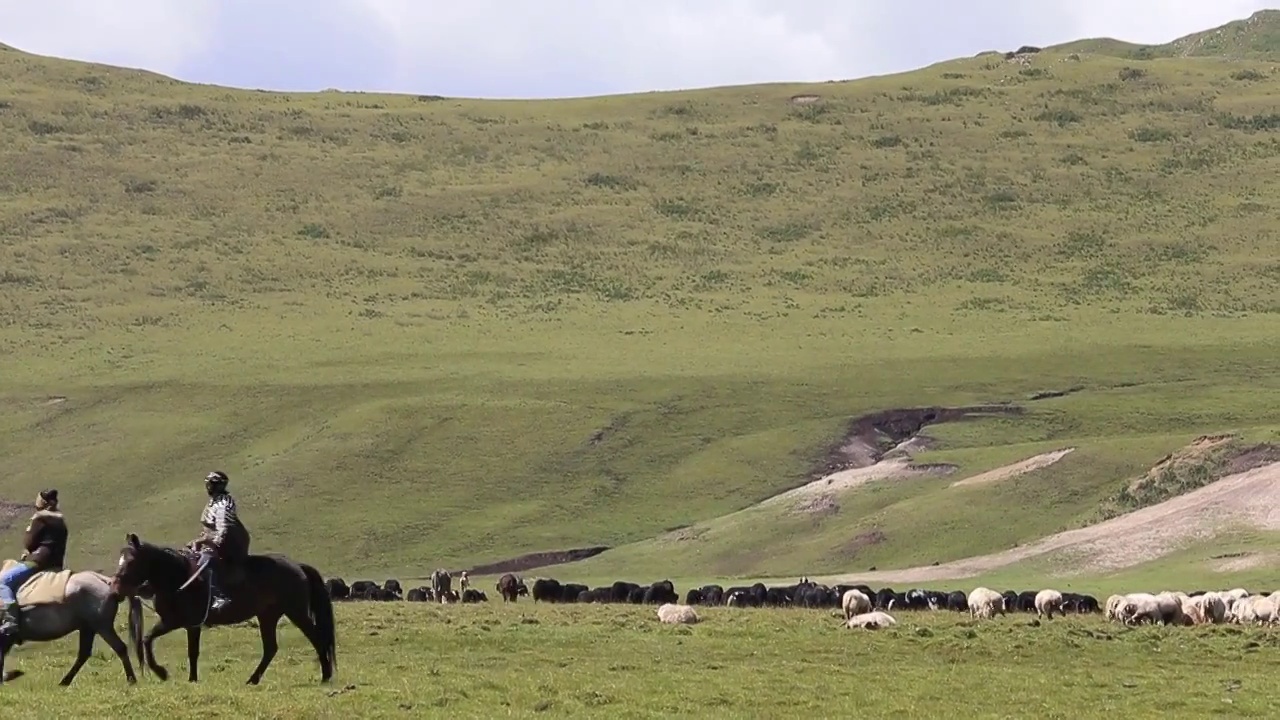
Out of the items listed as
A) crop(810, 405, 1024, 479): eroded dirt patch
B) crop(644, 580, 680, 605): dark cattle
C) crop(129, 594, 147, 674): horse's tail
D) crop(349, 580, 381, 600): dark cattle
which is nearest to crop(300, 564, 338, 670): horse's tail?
crop(129, 594, 147, 674): horse's tail

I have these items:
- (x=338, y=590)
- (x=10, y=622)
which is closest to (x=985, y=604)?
(x=338, y=590)

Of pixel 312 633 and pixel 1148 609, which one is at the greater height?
pixel 312 633

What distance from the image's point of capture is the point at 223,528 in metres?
19.8

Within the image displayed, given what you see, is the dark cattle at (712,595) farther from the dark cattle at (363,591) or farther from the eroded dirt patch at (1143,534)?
the eroded dirt patch at (1143,534)

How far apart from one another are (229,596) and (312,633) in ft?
3.83

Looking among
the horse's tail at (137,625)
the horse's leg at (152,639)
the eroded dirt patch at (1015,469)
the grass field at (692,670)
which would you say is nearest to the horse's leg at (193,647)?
the horse's leg at (152,639)

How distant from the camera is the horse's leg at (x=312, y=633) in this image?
2061 cm

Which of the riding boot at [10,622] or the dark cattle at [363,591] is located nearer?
the riding boot at [10,622]

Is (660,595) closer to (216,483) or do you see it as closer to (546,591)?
(546,591)

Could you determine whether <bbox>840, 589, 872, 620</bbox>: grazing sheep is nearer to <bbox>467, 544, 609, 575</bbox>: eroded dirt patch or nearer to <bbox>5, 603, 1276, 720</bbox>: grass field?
<bbox>5, 603, 1276, 720</bbox>: grass field

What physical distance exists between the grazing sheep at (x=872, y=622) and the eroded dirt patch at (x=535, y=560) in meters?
28.1

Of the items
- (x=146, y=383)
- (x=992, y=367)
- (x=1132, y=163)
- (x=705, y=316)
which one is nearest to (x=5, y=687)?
(x=146, y=383)

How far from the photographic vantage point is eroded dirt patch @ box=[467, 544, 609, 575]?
2325 inches

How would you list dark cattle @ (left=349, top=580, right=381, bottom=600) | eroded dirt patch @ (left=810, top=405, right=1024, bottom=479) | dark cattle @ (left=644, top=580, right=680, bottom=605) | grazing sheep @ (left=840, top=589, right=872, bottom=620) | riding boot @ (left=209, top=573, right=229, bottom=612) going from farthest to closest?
1. eroded dirt patch @ (left=810, top=405, right=1024, bottom=479)
2. dark cattle @ (left=349, top=580, right=381, bottom=600)
3. dark cattle @ (left=644, top=580, right=680, bottom=605)
4. grazing sheep @ (left=840, top=589, right=872, bottom=620)
5. riding boot @ (left=209, top=573, right=229, bottom=612)
